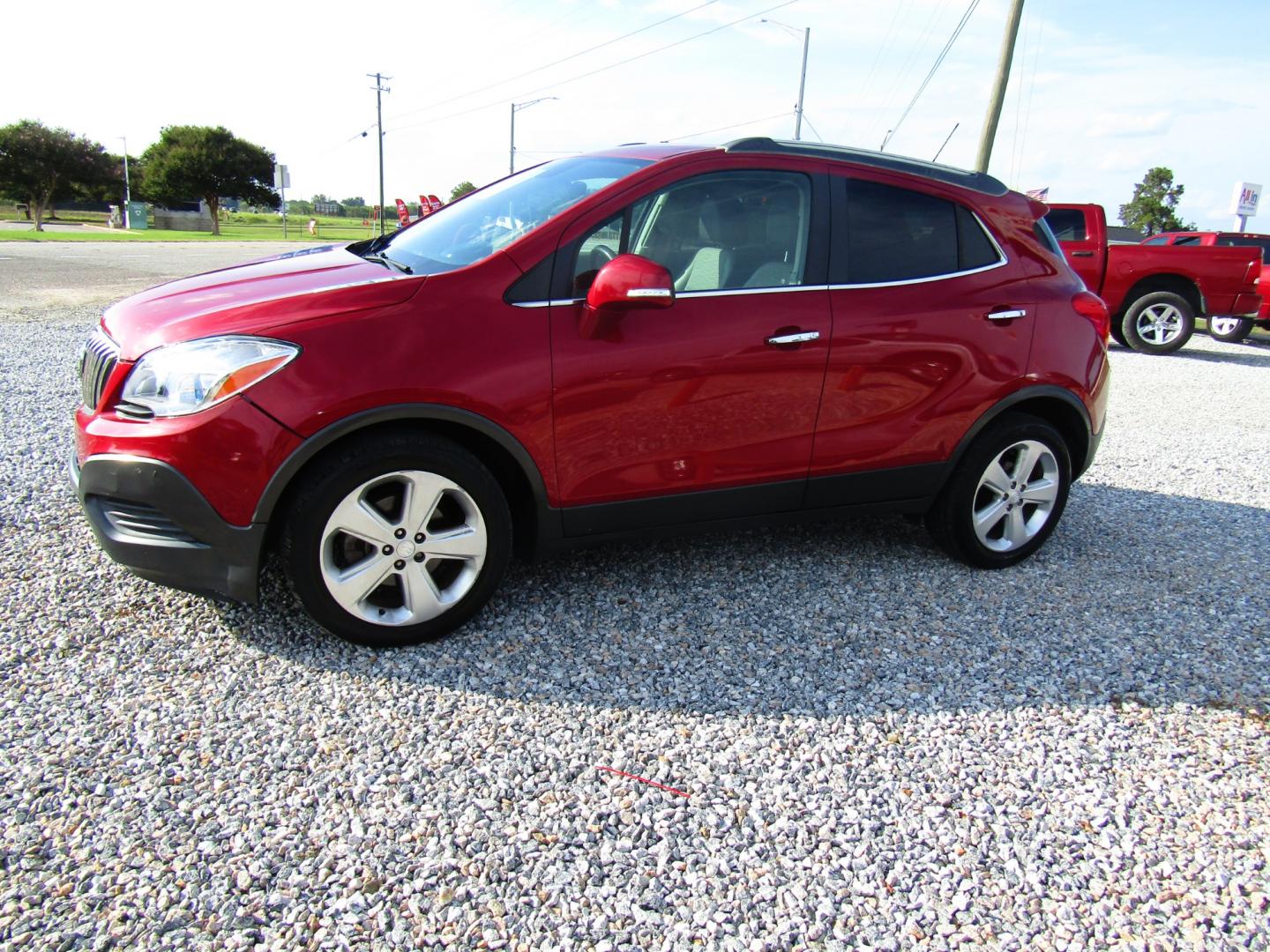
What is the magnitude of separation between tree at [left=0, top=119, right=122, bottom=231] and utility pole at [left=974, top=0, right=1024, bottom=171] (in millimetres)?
50716

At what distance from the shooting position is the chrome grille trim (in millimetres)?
3023

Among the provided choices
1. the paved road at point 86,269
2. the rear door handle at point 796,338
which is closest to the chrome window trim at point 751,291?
the rear door handle at point 796,338

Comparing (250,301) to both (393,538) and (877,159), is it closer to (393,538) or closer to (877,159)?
(393,538)

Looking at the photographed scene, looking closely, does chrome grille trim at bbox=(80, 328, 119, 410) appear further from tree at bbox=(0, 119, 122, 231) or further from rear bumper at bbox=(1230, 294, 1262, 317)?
tree at bbox=(0, 119, 122, 231)

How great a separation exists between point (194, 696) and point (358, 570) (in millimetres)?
629

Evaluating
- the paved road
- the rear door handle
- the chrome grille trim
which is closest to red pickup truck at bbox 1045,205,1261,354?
the rear door handle

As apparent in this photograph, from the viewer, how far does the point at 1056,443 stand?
4176 millimetres

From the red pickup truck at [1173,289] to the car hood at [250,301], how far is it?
11496mm

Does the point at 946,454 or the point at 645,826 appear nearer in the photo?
the point at 645,826

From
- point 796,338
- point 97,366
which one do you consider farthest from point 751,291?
point 97,366

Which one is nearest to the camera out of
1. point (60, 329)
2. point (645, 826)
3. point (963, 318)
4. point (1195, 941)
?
point (1195, 941)

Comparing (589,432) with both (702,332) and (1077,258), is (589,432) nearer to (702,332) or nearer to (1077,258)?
(702,332)

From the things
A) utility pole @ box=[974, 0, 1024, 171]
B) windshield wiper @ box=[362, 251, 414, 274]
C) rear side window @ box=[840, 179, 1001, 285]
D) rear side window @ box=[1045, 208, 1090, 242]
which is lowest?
windshield wiper @ box=[362, 251, 414, 274]

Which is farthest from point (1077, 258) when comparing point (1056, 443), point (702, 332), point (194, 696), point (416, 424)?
point (194, 696)
